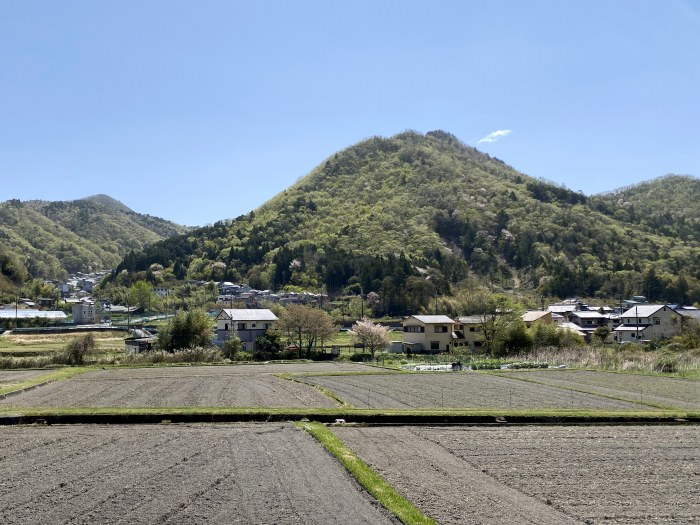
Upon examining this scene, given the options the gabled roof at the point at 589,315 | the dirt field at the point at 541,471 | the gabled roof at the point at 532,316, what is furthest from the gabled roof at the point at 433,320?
the dirt field at the point at 541,471

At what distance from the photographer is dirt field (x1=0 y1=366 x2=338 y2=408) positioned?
2444 centimetres

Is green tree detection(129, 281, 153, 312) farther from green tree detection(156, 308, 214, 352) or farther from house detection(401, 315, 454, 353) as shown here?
house detection(401, 315, 454, 353)

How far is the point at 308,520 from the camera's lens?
10.2 metres

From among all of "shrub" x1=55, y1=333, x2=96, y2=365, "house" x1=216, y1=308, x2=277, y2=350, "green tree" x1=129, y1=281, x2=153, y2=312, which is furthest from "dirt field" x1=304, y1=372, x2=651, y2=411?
"green tree" x1=129, y1=281, x2=153, y2=312

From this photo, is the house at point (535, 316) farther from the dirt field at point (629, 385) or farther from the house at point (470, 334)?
the dirt field at point (629, 385)

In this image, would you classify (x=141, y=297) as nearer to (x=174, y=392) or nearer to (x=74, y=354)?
(x=74, y=354)

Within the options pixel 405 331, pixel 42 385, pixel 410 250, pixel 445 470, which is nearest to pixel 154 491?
pixel 445 470

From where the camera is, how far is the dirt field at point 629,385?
1057 inches

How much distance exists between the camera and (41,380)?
33.2 meters

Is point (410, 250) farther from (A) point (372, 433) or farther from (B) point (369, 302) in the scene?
(A) point (372, 433)

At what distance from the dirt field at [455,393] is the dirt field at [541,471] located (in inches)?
198

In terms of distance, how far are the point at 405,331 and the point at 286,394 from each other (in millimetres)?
38603

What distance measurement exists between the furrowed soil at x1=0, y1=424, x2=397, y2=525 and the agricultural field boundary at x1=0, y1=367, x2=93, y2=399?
11.2 m

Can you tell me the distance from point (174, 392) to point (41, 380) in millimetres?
9954
